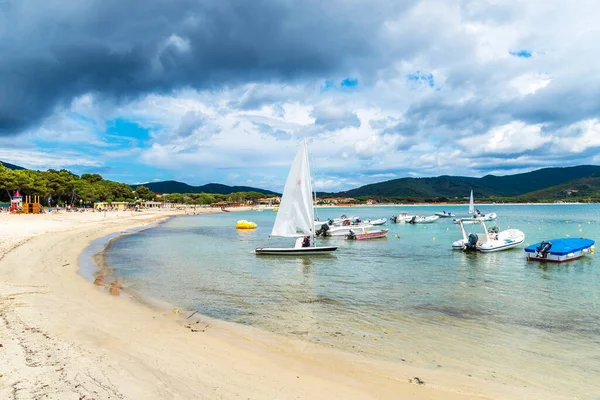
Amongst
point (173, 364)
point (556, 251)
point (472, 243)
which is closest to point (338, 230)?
point (472, 243)

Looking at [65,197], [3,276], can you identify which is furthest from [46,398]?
[65,197]

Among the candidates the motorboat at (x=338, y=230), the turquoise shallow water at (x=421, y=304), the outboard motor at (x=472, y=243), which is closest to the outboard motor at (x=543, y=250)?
the turquoise shallow water at (x=421, y=304)

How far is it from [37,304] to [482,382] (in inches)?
581

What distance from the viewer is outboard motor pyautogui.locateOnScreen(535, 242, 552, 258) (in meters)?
28.8

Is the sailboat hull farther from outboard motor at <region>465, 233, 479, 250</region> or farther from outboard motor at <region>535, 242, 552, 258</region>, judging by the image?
outboard motor at <region>535, 242, 552, 258</region>

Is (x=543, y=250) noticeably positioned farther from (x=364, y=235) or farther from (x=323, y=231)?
(x=323, y=231)

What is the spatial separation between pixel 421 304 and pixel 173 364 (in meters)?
11.5

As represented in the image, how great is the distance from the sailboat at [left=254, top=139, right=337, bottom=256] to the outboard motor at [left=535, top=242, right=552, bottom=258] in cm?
1604

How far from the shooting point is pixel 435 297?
18047mm

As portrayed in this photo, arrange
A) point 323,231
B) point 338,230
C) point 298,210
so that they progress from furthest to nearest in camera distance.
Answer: point 323,231 → point 338,230 → point 298,210

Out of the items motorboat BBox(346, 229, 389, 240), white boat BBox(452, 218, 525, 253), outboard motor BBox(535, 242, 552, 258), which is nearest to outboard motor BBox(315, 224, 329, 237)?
motorboat BBox(346, 229, 389, 240)

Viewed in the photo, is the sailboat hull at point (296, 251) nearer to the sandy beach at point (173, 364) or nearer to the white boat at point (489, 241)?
the white boat at point (489, 241)

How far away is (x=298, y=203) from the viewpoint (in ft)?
104

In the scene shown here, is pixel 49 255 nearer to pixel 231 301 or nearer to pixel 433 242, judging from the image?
pixel 231 301
